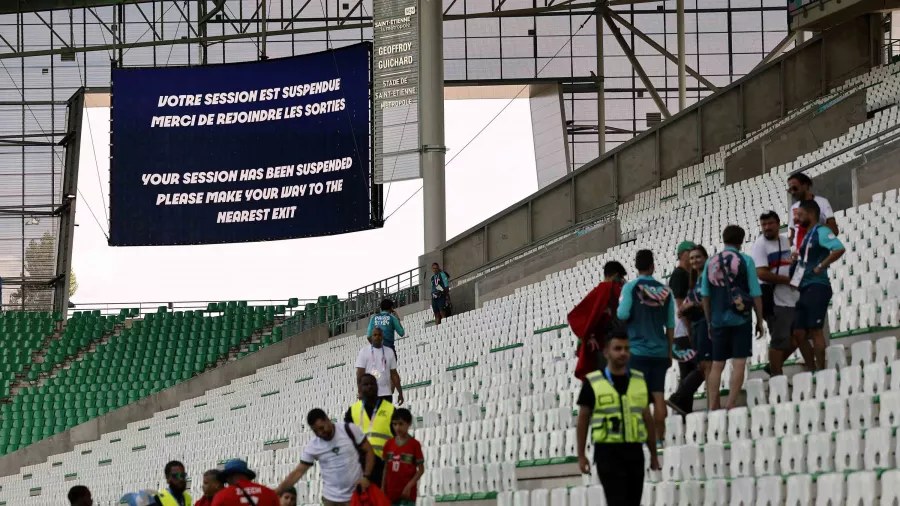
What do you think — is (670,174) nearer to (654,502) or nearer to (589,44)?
(589,44)

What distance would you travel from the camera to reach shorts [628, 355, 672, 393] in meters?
9.41

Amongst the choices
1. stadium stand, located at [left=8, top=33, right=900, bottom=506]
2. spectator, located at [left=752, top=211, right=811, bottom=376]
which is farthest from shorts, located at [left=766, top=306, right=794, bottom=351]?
stadium stand, located at [left=8, top=33, right=900, bottom=506]

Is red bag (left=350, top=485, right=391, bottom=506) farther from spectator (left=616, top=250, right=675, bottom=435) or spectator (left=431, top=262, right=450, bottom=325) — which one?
spectator (left=431, top=262, right=450, bottom=325)

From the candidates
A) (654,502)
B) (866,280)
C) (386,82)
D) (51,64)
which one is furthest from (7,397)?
(654,502)

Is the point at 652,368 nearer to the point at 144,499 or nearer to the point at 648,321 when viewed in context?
the point at 648,321

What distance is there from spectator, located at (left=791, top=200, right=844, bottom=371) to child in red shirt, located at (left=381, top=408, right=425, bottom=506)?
9.32 ft

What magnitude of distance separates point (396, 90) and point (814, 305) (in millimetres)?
19364

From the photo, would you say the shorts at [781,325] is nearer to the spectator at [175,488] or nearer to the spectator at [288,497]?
the spectator at [288,497]

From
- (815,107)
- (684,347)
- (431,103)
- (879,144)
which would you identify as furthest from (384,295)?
(684,347)

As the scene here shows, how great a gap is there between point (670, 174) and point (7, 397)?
14.4m

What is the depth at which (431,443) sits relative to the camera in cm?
1416

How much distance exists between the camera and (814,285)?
401 inches

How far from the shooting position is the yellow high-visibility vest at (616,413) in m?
7.71

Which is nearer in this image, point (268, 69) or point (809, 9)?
point (809, 9)
